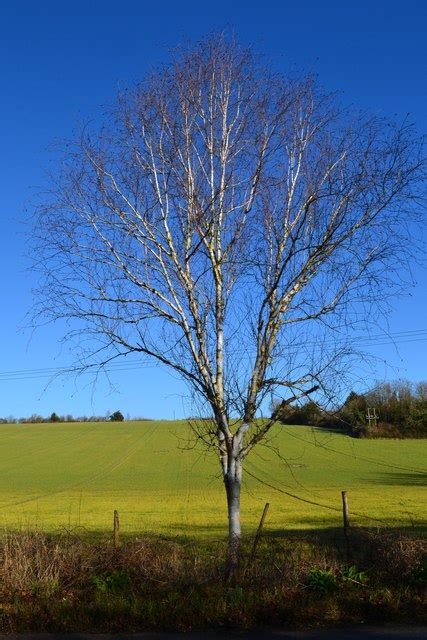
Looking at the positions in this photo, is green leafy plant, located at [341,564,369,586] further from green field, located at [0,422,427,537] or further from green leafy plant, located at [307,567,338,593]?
green field, located at [0,422,427,537]

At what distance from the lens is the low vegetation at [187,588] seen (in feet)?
26.4

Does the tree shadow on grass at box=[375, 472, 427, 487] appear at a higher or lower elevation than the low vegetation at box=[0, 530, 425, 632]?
higher

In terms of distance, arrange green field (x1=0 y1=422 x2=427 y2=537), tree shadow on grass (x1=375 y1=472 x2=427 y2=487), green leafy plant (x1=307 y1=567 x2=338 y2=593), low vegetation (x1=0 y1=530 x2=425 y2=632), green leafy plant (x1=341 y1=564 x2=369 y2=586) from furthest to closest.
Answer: tree shadow on grass (x1=375 y1=472 x2=427 y2=487), green field (x1=0 y1=422 x2=427 y2=537), green leafy plant (x1=341 y1=564 x2=369 y2=586), green leafy plant (x1=307 y1=567 x2=338 y2=593), low vegetation (x1=0 y1=530 x2=425 y2=632)

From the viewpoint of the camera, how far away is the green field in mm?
23453

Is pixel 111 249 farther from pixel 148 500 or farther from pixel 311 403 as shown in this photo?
pixel 148 500

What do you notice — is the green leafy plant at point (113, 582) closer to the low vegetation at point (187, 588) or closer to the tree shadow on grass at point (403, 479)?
the low vegetation at point (187, 588)

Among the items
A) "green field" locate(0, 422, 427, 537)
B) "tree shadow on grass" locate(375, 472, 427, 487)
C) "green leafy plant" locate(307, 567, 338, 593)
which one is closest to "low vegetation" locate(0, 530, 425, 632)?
"green leafy plant" locate(307, 567, 338, 593)

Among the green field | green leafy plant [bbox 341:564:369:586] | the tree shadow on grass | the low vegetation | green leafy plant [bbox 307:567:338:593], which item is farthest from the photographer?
the tree shadow on grass

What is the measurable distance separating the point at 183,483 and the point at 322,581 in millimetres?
38802

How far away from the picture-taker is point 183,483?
46.8 meters

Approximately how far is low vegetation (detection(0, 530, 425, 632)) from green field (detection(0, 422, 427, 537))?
1.78 m

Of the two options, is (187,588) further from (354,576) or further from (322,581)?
(354,576)

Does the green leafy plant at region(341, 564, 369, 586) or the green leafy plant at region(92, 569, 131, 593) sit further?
the green leafy plant at region(341, 564, 369, 586)

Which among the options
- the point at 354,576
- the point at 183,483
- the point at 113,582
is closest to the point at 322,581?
the point at 354,576
